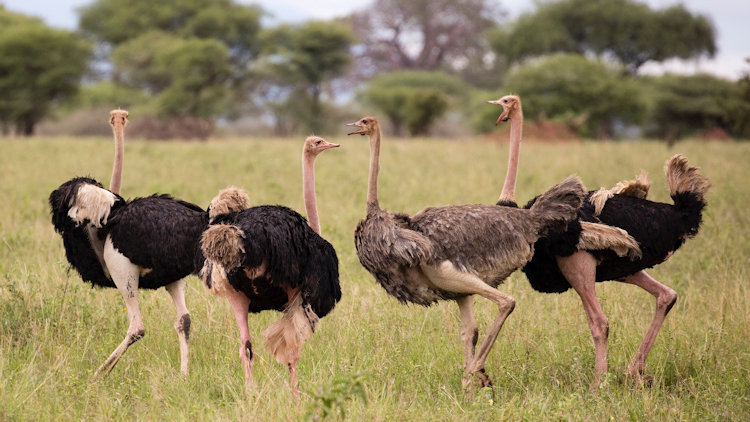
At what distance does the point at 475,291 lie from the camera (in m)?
4.68

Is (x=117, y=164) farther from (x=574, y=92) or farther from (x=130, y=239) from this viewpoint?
(x=574, y=92)

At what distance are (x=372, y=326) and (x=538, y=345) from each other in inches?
39.8

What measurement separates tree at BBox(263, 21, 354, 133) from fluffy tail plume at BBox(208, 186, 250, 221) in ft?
96.3

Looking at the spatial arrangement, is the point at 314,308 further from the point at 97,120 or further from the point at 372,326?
the point at 97,120

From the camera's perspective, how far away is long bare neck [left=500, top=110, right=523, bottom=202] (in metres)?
5.28

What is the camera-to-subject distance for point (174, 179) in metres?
12.4

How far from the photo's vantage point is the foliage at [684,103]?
31812 millimetres

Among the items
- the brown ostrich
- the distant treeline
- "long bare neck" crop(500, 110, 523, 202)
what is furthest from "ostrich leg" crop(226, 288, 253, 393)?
the distant treeline

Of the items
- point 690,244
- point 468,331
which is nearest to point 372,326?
point 468,331

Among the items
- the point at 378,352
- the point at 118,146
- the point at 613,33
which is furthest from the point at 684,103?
the point at 378,352

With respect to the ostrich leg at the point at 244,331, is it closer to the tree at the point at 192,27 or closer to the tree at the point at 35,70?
the tree at the point at 35,70

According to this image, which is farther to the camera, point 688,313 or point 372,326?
point 688,313

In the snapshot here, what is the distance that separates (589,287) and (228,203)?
6.60 feet

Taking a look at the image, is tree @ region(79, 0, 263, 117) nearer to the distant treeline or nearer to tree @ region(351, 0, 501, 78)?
the distant treeline
